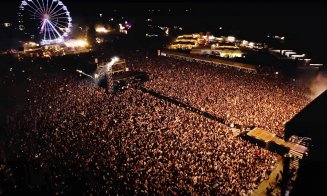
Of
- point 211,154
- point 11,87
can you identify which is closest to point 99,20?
point 11,87

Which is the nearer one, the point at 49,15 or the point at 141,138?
the point at 141,138

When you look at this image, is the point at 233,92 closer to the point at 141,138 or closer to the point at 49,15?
the point at 141,138

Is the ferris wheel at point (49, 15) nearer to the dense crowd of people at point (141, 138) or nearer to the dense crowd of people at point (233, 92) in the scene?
the dense crowd of people at point (233, 92)

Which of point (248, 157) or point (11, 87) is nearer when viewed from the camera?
point (248, 157)

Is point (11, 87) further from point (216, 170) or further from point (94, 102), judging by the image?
point (216, 170)

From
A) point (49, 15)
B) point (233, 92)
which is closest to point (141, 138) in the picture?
point (233, 92)

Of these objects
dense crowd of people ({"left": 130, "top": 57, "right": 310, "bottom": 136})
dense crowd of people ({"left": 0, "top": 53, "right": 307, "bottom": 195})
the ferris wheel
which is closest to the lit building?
dense crowd of people ({"left": 130, "top": 57, "right": 310, "bottom": 136})

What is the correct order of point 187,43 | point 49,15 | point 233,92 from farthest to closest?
point 187,43 → point 49,15 → point 233,92

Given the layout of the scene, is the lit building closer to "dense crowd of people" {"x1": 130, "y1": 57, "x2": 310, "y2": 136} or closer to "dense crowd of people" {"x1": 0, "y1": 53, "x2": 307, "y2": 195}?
"dense crowd of people" {"x1": 130, "y1": 57, "x2": 310, "y2": 136}

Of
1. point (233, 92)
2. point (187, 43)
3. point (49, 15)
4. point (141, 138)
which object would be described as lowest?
point (141, 138)
